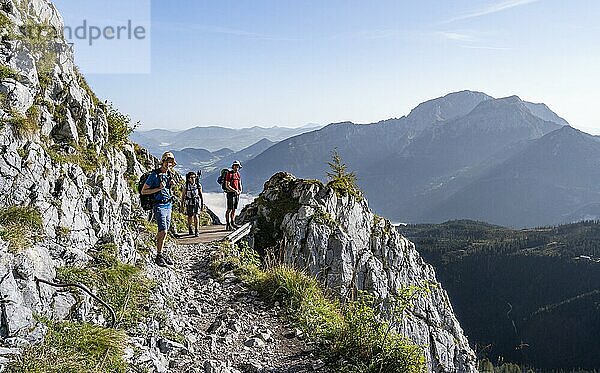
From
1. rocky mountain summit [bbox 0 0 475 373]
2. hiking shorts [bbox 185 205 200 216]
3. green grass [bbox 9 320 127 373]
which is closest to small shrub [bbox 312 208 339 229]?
hiking shorts [bbox 185 205 200 216]

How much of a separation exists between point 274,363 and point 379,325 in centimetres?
211

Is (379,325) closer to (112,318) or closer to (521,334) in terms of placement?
(112,318)

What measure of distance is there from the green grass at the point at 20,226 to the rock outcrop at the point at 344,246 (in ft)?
29.9

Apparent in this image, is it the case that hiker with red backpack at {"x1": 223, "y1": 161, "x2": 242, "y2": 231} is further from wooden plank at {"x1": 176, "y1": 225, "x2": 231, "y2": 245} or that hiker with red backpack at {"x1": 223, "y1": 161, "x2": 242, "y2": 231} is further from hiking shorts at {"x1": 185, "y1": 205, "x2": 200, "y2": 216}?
hiking shorts at {"x1": 185, "y1": 205, "x2": 200, "y2": 216}

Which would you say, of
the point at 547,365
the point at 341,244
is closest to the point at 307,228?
the point at 341,244

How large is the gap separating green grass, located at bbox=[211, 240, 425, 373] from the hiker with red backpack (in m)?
6.98

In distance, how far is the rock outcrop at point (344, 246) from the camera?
20.4m

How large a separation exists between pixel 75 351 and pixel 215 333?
10.3 feet

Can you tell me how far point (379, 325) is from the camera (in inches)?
326

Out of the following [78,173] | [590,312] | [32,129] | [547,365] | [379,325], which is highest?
[32,129]

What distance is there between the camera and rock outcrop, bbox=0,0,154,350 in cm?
687

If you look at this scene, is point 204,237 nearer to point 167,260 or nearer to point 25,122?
point 167,260

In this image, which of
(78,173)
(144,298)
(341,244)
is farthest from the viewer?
(341,244)

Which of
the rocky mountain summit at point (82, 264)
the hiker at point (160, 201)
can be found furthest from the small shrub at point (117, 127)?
the hiker at point (160, 201)
